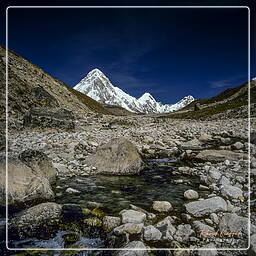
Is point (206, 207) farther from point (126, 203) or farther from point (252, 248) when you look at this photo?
point (126, 203)

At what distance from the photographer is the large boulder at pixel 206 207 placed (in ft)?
22.3

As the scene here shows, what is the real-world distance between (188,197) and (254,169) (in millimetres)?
4029

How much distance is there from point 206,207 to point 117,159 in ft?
18.2

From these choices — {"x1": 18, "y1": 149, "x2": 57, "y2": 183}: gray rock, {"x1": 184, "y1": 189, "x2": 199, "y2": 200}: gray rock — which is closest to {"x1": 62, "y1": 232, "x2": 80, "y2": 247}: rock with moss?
{"x1": 184, "y1": 189, "x2": 199, "y2": 200}: gray rock

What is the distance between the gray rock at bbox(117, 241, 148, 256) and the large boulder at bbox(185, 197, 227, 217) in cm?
224

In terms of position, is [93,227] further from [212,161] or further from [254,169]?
[212,161]

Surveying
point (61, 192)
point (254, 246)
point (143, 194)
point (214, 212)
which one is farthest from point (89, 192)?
point (254, 246)

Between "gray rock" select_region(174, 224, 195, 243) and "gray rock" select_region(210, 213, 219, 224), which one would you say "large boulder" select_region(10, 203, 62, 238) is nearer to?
"gray rock" select_region(174, 224, 195, 243)

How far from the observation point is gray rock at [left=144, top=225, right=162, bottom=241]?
5.62 metres

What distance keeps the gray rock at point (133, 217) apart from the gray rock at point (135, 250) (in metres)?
1.20

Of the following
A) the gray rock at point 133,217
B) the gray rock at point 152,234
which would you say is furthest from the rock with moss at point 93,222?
the gray rock at point 152,234

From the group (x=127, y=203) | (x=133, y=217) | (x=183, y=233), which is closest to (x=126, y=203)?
(x=127, y=203)

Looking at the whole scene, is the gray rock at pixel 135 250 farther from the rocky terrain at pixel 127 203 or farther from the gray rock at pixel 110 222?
the gray rock at pixel 110 222

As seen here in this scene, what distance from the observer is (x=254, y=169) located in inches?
418
